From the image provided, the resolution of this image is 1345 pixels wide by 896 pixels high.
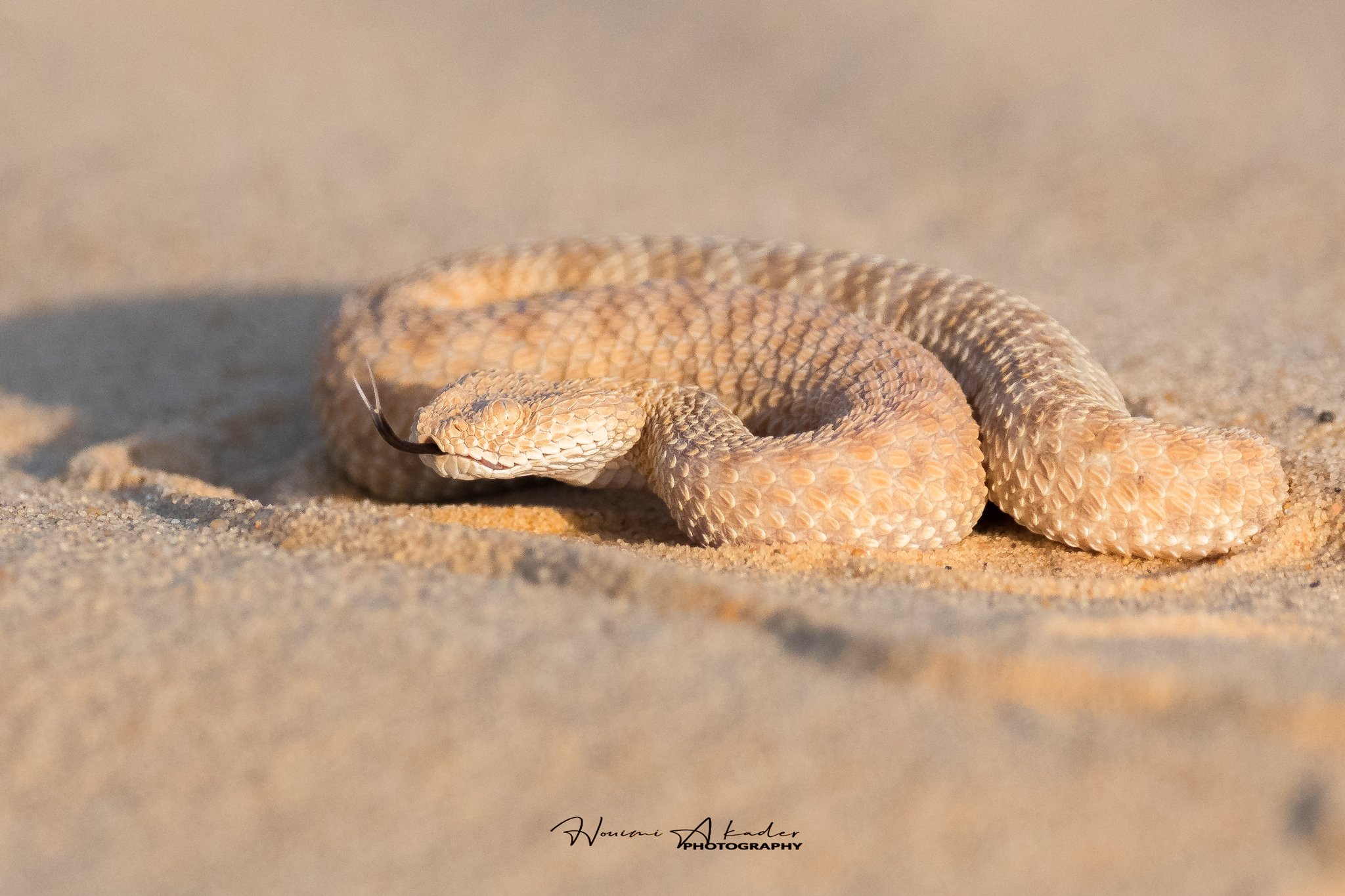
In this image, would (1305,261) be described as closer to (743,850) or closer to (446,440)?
(446,440)

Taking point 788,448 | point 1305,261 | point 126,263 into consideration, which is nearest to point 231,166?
point 126,263

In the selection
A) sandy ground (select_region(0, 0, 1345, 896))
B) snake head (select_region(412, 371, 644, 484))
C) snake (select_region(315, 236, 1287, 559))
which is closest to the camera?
sandy ground (select_region(0, 0, 1345, 896))

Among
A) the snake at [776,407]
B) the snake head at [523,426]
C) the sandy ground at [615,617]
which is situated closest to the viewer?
the sandy ground at [615,617]
